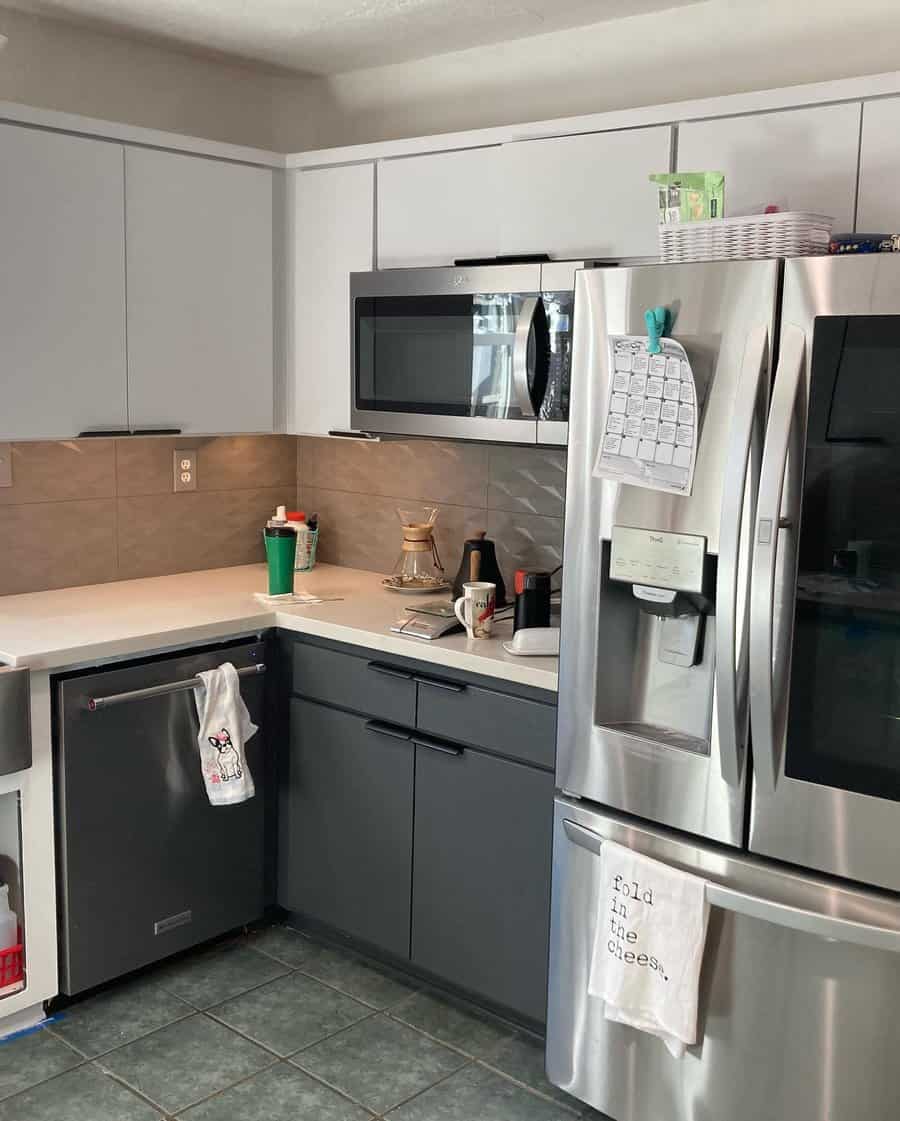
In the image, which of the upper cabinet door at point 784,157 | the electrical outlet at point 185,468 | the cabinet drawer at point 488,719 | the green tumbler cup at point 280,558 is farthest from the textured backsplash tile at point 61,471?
the upper cabinet door at point 784,157

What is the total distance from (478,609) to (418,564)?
63 cm

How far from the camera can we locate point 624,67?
3004 mm

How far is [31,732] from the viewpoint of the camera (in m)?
2.61

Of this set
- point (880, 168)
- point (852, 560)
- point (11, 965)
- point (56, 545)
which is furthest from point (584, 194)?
point (11, 965)

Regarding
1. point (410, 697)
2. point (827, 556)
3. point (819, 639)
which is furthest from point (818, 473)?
point (410, 697)

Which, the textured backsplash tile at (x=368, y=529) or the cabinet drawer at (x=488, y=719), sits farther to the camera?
the textured backsplash tile at (x=368, y=529)

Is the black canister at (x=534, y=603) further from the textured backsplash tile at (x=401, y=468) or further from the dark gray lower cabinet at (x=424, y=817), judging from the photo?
the textured backsplash tile at (x=401, y=468)

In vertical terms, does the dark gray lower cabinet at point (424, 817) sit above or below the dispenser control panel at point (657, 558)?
below

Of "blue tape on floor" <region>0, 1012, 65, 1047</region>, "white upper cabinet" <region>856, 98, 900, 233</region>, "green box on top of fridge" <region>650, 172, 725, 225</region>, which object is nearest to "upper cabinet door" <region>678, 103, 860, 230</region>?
"white upper cabinet" <region>856, 98, 900, 233</region>

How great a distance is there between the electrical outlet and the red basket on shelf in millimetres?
1400

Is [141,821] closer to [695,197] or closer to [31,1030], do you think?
[31,1030]

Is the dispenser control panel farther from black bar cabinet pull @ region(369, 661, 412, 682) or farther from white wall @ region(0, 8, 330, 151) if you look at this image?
white wall @ region(0, 8, 330, 151)

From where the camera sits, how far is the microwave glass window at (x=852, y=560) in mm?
1885

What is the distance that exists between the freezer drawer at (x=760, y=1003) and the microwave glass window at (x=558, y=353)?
34.7 inches
